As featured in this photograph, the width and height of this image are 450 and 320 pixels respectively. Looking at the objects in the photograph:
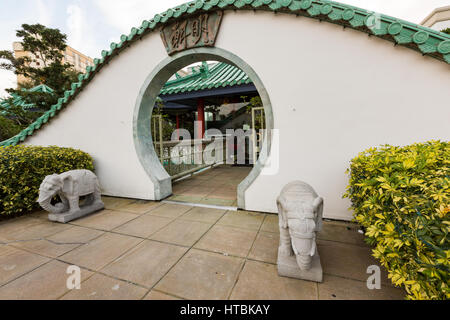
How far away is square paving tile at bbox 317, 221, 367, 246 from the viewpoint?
2.99m

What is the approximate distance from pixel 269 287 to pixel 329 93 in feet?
10.8

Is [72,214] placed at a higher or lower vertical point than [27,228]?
higher

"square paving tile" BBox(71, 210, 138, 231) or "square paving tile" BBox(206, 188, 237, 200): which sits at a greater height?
"square paving tile" BBox(206, 188, 237, 200)

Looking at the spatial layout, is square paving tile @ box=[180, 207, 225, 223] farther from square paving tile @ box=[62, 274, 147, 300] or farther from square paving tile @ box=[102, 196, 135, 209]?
square paving tile @ box=[102, 196, 135, 209]

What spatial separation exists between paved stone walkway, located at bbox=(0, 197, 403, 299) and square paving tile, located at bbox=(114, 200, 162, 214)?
1.10 ft

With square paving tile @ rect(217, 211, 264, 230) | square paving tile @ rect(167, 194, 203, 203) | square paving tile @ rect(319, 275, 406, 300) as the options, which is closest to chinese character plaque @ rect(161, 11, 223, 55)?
square paving tile @ rect(167, 194, 203, 203)

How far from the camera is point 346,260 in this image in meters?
2.51

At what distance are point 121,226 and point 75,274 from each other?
1282 mm

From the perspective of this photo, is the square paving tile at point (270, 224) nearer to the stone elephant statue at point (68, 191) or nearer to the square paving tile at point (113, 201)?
the square paving tile at point (113, 201)

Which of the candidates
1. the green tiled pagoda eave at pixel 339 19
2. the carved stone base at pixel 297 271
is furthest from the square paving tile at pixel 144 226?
the green tiled pagoda eave at pixel 339 19

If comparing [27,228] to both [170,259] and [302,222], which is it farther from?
[302,222]

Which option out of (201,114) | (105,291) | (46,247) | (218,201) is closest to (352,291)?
(105,291)

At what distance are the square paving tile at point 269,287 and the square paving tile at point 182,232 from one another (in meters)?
1.10

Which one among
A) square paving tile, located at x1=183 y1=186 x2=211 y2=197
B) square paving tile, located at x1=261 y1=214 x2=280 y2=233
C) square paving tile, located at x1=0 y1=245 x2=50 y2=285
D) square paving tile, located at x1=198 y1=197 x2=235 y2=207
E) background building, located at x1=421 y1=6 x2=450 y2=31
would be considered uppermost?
background building, located at x1=421 y1=6 x2=450 y2=31
